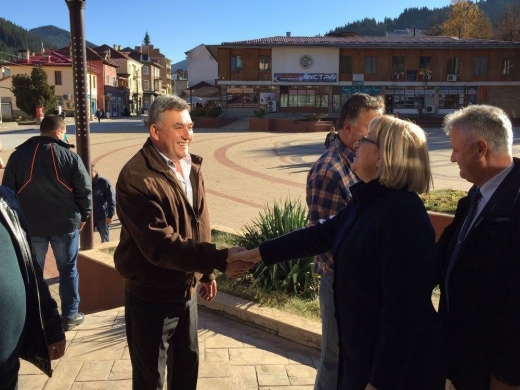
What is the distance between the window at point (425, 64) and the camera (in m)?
46.2

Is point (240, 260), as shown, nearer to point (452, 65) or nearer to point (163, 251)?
point (163, 251)

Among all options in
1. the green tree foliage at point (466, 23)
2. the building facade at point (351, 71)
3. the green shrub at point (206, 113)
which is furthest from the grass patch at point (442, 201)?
the green tree foliage at point (466, 23)

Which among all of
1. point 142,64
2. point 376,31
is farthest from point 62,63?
point 376,31

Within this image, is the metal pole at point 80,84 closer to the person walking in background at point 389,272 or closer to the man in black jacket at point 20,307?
the man in black jacket at point 20,307

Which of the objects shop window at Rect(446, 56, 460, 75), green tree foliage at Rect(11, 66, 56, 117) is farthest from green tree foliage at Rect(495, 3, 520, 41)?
green tree foliage at Rect(11, 66, 56, 117)

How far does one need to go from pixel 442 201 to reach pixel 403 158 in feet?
18.8

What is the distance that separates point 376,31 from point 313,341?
192874 mm

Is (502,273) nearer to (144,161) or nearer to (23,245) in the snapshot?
(144,161)

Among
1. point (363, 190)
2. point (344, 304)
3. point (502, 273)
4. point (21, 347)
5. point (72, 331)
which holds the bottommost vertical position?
point (72, 331)

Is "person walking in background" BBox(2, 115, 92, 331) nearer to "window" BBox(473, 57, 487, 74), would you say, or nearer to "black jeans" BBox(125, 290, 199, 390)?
"black jeans" BBox(125, 290, 199, 390)

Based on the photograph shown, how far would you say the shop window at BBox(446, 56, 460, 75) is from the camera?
46.4 metres

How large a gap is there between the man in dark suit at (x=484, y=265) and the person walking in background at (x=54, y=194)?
3.45 meters

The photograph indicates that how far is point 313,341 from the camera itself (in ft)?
12.6

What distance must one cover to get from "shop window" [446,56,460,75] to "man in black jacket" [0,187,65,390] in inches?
1945
